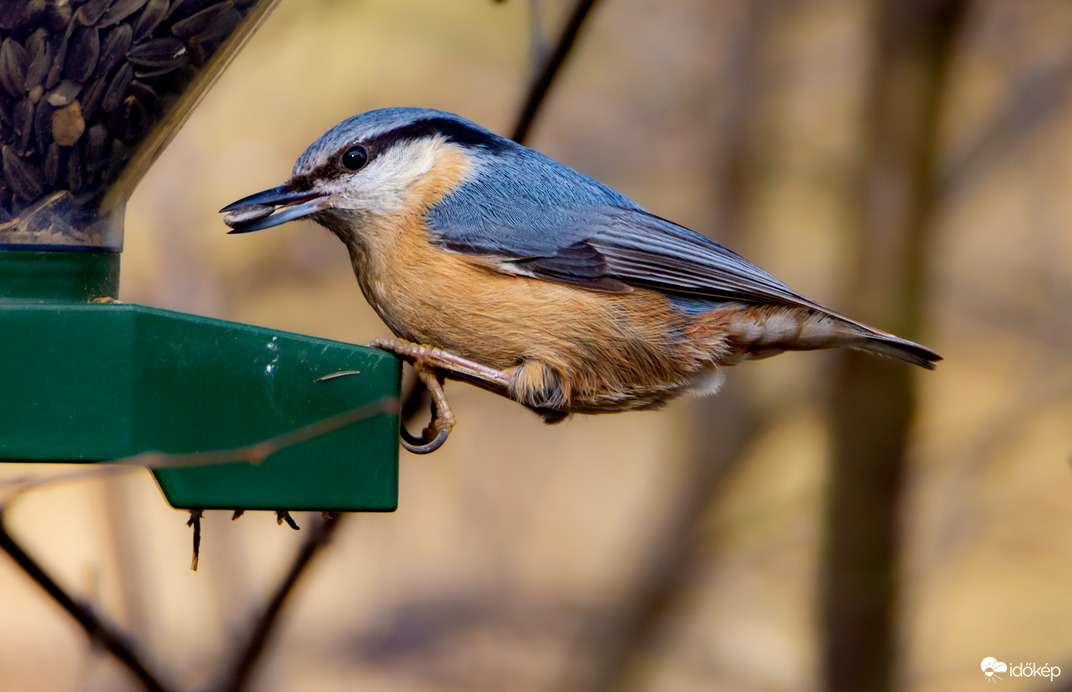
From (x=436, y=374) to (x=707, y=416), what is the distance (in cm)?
320

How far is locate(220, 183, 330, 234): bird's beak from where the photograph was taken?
94.4 inches

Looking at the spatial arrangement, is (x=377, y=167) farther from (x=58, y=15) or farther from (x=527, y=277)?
(x=58, y=15)

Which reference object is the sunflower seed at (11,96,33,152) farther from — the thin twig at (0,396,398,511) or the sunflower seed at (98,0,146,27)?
the thin twig at (0,396,398,511)

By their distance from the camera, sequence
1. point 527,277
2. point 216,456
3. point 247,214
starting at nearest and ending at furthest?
point 216,456
point 247,214
point 527,277

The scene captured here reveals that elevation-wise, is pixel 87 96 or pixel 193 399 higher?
pixel 87 96

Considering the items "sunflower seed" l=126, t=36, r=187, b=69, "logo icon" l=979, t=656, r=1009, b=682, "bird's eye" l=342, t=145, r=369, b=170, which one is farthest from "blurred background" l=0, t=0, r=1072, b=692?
"sunflower seed" l=126, t=36, r=187, b=69

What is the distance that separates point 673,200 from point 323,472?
462 centimetres

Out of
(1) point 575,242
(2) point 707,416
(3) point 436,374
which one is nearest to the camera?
(3) point 436,374

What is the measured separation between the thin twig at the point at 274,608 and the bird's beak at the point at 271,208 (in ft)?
2.39

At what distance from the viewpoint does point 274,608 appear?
2566 mm

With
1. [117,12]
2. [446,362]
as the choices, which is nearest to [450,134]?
[446,362]

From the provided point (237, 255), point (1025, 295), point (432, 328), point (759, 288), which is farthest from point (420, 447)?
point (1025, 295)

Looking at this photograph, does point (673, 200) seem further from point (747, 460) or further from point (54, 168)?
point (54, 168)

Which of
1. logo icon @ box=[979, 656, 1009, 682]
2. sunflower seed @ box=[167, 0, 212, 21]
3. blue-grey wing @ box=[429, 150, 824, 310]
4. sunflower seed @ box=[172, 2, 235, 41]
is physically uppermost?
sunflower seed @ box=[167, 0, 212, 21]
